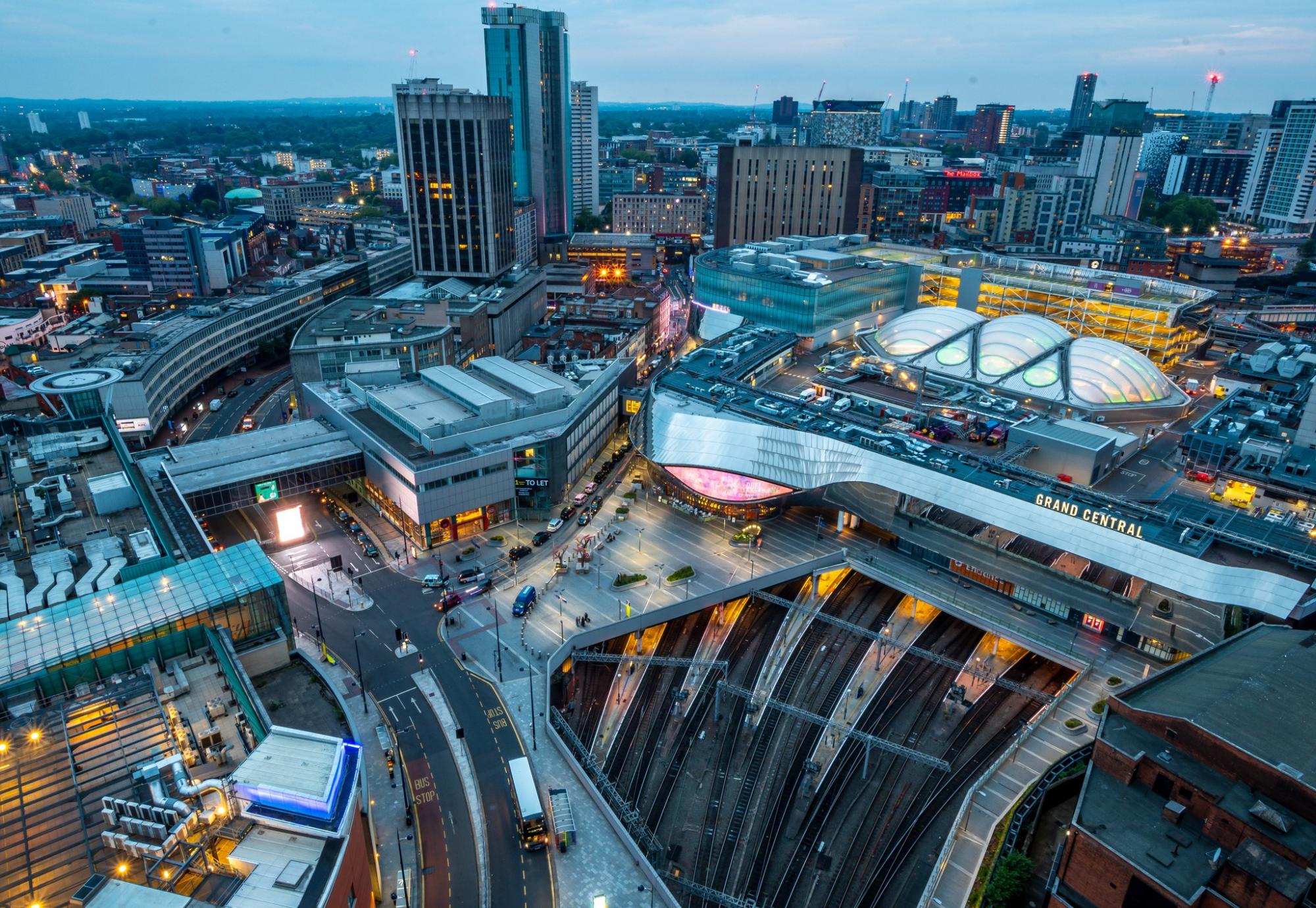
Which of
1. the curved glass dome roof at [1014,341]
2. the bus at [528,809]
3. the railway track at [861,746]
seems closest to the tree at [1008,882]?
the railway track at [861,746]

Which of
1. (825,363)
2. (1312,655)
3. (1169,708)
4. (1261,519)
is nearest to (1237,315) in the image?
(825,363)

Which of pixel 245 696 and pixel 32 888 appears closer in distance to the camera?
Answer: pixel 32 888

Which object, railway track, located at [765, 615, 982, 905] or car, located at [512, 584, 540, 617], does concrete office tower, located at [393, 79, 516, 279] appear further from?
railway track, located at [765, 615, 982, 905]

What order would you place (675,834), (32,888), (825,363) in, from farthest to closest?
1. (825,363)
2. (675,834)
3. (32,888)

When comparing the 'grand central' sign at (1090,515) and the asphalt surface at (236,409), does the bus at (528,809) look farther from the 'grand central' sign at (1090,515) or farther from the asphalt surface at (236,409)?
the asphalt surface at (236,409)

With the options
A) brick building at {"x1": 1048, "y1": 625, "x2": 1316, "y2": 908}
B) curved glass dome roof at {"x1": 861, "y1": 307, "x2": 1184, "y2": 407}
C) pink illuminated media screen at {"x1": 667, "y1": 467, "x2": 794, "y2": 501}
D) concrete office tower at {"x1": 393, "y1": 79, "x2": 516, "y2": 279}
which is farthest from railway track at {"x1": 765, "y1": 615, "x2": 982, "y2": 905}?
concrete office tower at {"x1": 393, "y1": 79, "x2": 516, "y2": 279}

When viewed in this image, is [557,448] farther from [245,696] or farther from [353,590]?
[245,696]

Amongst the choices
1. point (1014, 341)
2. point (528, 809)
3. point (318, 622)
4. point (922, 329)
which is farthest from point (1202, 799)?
point (922, 329)

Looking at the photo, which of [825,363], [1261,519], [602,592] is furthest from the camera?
[825,363]

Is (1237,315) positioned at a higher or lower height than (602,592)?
higher

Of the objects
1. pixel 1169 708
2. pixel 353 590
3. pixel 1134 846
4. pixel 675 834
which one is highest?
pixel 1169 708
